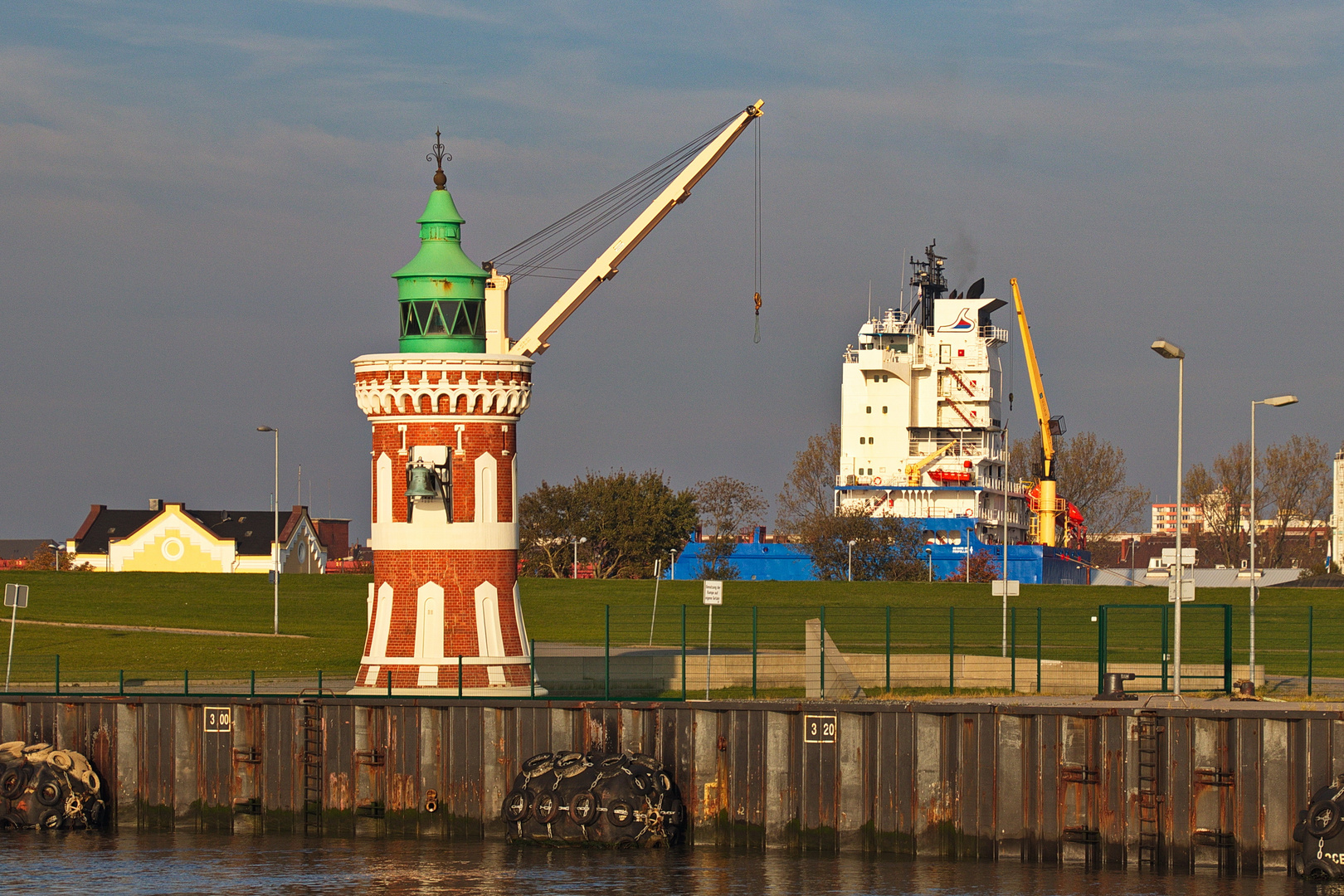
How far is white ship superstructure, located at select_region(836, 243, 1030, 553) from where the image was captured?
107 m

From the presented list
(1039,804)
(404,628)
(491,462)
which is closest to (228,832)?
(404,628)

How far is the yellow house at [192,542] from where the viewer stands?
110438 mm

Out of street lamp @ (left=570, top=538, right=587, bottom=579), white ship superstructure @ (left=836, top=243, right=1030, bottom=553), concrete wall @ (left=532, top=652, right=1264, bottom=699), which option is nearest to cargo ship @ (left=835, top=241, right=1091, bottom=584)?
white ship superstructure @ (left=836, top=243, right=1030, bottom=553)

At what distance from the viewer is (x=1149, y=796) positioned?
2373 centimetres

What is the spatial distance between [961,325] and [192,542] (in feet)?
162

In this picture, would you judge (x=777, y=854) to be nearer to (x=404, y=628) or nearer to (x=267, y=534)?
(x=404, y=628)

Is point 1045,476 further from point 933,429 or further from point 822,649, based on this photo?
point 822,649

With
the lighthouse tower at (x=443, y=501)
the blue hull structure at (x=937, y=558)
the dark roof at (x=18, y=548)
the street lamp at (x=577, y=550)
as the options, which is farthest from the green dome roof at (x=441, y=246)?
the dark roof at (x=18, y=548)

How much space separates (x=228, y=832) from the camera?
27828 millimetres

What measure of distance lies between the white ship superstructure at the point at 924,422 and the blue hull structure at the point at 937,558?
2688mm

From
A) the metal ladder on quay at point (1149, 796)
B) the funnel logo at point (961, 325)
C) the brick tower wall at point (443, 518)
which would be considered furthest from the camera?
the funnel logo at point (961, 325)

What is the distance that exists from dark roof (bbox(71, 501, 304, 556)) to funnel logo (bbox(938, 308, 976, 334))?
44528 mm

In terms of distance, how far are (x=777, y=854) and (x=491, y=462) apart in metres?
11.7

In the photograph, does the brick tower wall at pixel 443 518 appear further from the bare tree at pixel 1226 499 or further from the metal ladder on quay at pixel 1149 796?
the bare tree at pixel 1226 499
